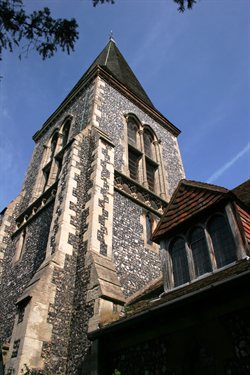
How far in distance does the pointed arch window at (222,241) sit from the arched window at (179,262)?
67 centimetres

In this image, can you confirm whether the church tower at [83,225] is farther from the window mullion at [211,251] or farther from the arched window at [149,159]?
the window mullion at [211,251]

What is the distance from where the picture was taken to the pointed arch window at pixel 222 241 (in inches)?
229

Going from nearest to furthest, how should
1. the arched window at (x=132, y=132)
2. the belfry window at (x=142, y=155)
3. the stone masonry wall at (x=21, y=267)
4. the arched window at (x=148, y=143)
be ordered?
the stone masonry wall at (x=21, y=267), the belfry window at (x=142, y=155), the arched window at (x=132, y=132), the arched window at (x=148, y=143)

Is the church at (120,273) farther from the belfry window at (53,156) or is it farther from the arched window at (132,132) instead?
the arched window at (132,132)

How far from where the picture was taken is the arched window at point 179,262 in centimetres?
632

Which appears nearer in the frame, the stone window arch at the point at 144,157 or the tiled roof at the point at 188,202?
the tiled roof at the point at 188,202

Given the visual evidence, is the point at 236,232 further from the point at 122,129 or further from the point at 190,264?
the point at 122,129

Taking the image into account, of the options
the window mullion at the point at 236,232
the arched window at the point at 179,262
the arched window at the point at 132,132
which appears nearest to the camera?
the window mullion at the point at 236,232

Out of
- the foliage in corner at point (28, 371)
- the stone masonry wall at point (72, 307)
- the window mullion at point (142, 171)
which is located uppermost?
the window mullion at point (142, 171)

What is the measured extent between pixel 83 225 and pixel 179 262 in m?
3.27

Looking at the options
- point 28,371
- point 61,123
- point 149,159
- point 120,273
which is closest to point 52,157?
point 61,123

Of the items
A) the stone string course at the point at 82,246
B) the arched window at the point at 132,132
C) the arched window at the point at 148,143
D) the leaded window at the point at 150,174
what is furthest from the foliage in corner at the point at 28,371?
the arched window at the point at 148,143

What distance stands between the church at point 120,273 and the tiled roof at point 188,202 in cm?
3

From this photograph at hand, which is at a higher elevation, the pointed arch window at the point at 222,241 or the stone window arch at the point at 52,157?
the stone window arch at the point at 52,157
